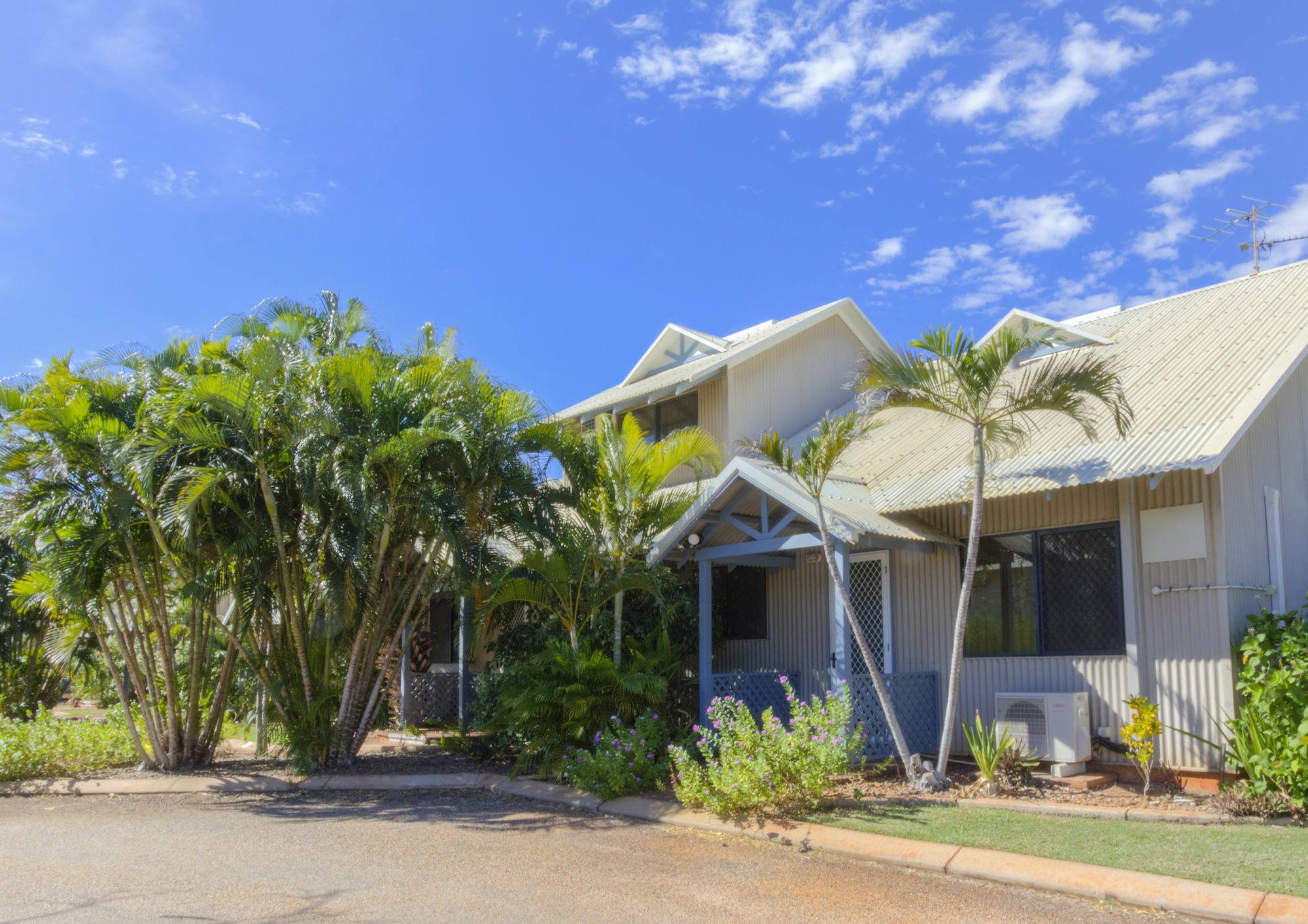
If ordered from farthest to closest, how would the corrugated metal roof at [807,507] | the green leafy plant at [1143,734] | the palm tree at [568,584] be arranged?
the palm tree at [568,584], the corrugated metal roof at [807,507], the green leafy plant at [1143,734]

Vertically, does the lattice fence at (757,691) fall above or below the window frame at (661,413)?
below

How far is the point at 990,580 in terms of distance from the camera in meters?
11.1

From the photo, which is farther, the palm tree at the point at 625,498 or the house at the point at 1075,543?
the palm tree at the point at 625,498

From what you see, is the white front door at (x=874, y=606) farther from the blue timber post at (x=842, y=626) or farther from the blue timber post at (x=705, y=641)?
the blue timber post at (x=705, y=641)

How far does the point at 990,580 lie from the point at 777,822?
4455 mm

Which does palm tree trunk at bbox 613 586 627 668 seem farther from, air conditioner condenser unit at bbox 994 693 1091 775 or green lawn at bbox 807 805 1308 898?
air conditioner condenser unit at bbox 994 693 1091 775

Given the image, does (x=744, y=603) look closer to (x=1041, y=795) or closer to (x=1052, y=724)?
(x=1052, y=724)

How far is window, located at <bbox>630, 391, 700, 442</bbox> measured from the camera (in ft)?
53.2

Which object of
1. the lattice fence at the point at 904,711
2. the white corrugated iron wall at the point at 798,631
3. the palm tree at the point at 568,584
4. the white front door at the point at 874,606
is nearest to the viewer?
the lattice fence at the point at 904,711

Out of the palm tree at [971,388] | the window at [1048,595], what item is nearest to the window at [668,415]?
the window at [1048,595]

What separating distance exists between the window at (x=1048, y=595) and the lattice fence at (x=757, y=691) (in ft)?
7.91

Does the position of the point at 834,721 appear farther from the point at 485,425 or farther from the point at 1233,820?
the point at 485,425

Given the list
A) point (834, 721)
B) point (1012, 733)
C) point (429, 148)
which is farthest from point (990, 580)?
point (429, 148)

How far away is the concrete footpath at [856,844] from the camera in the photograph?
5.66m
